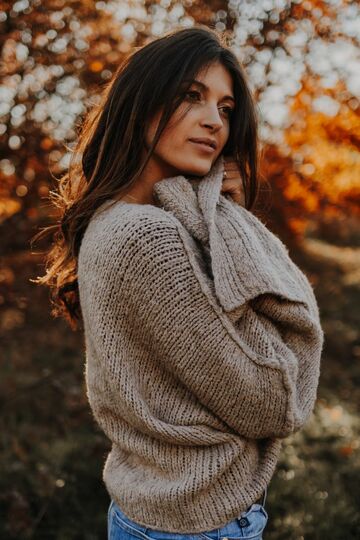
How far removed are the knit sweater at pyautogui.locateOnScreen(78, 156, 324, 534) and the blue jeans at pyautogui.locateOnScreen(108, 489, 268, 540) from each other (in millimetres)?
26

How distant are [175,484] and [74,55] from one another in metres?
3.32

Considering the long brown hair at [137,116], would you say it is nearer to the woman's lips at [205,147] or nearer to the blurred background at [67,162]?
the woman's lips at [205,147]

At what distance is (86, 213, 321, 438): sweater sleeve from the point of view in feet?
5.41

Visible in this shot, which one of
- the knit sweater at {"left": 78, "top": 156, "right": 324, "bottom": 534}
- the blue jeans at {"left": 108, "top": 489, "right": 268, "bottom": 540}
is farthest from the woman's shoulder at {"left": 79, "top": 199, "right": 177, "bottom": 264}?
the blue jeans at {"left": 108, "top": 489, "right": 268, "bottom": 540}

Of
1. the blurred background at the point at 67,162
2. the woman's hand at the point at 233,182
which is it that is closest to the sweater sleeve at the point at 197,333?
the woman's hand at the point at 233,182

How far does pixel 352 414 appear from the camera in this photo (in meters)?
6.62

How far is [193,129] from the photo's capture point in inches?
79.0

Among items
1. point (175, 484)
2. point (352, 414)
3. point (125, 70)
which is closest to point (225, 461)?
point (175, 484)

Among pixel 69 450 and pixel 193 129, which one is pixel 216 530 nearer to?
pixel 193 129

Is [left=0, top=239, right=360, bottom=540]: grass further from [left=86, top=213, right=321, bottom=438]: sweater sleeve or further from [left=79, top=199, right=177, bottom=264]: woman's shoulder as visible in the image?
[left=79, top=199, right=177, bottom=264]: woman's shoulder

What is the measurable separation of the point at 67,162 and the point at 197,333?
302 cm

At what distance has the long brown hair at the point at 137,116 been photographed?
77.4 inches

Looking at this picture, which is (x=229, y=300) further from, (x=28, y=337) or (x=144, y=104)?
(x=28, y=337)

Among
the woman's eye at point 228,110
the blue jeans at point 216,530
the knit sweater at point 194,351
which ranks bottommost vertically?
the blue jeans at point 216,530
